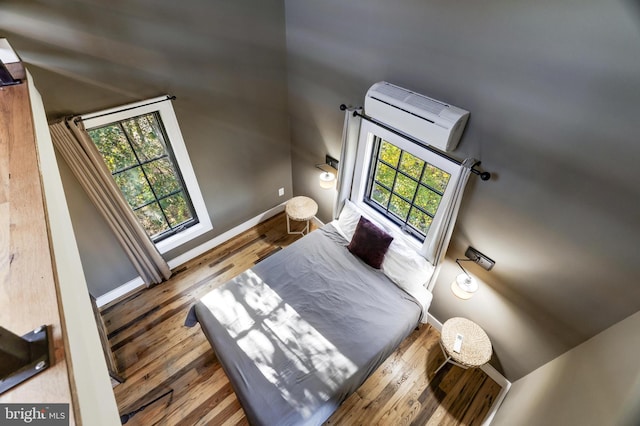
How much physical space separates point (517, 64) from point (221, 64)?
260cm

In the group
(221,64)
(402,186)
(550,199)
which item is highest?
(221,64)

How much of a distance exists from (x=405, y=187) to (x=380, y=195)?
0.41m

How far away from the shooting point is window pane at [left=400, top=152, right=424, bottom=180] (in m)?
2.75

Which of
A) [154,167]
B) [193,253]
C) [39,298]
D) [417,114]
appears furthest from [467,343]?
[154,167]

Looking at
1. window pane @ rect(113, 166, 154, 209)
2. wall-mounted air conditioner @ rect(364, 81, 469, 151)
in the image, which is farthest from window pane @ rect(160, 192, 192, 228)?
wall-mounted air conditioner @ rect(364, 81, 469, 151)

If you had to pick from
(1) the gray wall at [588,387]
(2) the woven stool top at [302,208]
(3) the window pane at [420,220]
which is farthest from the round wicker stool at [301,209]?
(1) the gray wall at [588,387]

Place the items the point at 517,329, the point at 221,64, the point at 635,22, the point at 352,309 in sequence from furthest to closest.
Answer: the point at 221,64 → the point at 352,309 → the point at 517,329 → the point at 635,22

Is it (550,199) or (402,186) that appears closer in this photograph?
(550,199)

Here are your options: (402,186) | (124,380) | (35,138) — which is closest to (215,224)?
(124,380)

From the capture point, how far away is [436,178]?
2.66m

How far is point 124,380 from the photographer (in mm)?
2797

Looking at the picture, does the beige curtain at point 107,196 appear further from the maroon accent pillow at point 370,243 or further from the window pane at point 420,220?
the window pane at point 420,220

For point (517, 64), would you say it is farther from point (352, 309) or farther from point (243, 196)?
point (243, 196)

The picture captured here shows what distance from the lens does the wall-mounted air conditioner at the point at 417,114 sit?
6.94ft
